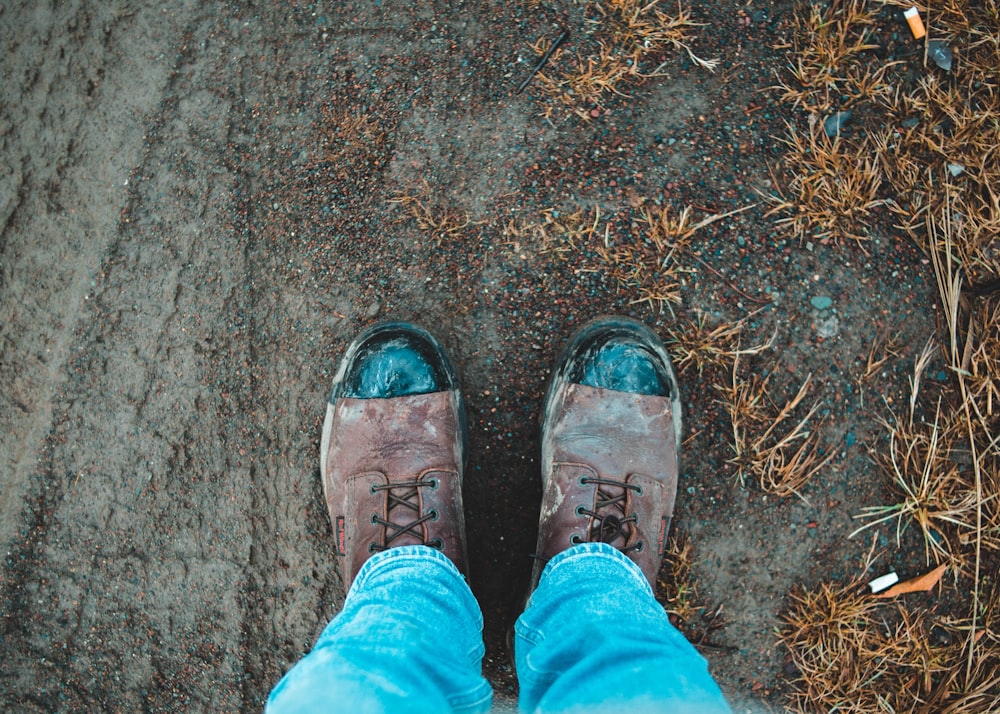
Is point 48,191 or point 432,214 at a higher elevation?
point 48,191

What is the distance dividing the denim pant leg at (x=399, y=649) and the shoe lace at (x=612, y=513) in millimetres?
451

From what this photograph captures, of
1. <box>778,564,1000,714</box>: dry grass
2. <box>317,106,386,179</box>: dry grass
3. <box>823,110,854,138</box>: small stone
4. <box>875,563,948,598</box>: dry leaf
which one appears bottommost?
<box>778,564,1000,714</box>: dry grass

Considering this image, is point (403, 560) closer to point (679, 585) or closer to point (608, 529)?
point (608, 529)

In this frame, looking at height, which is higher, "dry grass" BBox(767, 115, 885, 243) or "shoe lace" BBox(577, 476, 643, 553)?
"dry grass" BBox(767, 115, 885, 243)

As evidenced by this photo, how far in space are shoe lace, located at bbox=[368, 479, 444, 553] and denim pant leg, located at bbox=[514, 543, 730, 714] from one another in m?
0.40

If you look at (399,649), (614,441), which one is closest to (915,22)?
(614,441)

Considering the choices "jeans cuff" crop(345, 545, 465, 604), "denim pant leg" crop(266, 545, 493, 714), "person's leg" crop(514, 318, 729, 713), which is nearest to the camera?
"denim pant leg" crop(266, 545, 493, 714)

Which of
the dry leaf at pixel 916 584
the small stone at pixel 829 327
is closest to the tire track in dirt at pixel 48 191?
the small stone at pixel 829 327

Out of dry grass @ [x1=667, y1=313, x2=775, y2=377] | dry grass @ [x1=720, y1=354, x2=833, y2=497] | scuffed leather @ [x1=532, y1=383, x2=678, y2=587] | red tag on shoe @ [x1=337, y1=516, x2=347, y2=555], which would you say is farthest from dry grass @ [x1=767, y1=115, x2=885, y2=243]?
red tag on shoe @ [x1=337, y1=516, x2=347, y2=555]

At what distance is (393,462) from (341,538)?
276 mm

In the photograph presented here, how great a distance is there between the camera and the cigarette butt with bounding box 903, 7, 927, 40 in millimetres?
1932

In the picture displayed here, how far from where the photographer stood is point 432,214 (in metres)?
1.95

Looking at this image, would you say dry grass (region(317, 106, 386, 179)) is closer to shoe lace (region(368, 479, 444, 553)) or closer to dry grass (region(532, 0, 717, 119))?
dry grass (region(532, 0, 717, 119))

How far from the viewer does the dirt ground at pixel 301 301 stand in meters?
1.92
